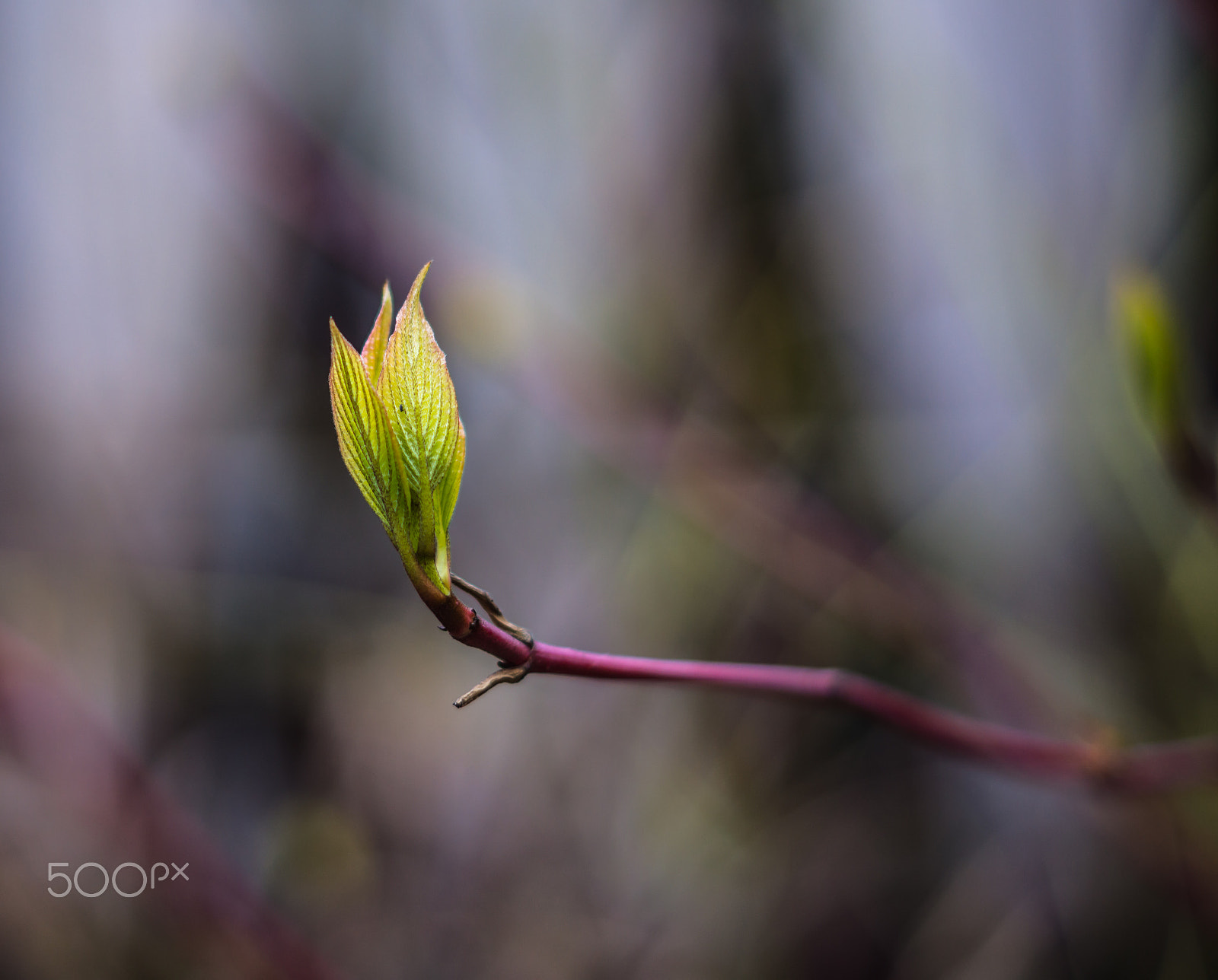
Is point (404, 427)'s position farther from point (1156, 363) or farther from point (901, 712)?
point (1156, 363)

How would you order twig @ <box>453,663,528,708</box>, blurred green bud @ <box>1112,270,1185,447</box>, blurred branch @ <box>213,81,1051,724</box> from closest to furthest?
twig @ <box>453,663,528,708</box> → blurred green bud @ <box>1112,270,1185,447</box> → blurred branch @ <box>213,81,1051,724</box>

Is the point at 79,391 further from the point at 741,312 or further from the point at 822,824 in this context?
the point at 822,824

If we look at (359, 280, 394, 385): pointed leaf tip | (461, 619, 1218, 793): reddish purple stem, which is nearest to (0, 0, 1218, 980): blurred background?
(461, 619, 1218, 793): reddish purple stem

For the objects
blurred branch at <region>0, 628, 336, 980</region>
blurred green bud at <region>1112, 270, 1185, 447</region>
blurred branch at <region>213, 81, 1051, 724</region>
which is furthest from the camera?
blurred branch at <region>213, 81, 1051, 724</region>

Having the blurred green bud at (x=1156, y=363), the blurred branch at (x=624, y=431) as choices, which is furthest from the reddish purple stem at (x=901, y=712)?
the blurred branch at (x=624, y=431)

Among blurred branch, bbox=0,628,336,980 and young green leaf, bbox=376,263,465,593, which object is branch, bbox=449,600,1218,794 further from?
blurred branch, bbox=0,628,336,980

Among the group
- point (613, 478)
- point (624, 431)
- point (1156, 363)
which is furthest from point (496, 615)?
point (613, 478)
